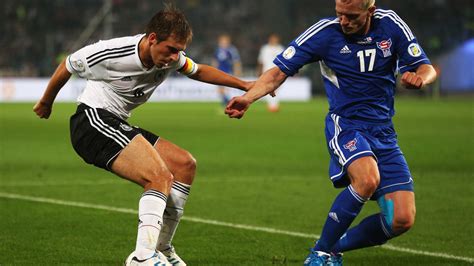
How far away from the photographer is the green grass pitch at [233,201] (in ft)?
24.9

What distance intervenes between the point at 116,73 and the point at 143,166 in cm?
78

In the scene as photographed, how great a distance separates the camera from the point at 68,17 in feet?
146

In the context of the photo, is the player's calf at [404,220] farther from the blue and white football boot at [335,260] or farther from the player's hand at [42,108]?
the player's hand at [42,108]

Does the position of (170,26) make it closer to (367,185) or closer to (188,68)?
(188,68)

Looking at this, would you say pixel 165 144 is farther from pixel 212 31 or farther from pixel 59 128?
pixel 212 31

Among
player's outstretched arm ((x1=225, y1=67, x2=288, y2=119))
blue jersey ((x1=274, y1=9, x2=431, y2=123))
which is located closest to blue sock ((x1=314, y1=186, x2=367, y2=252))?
blue jersey ((x1=274, y1=9, x2=431, y2=123))

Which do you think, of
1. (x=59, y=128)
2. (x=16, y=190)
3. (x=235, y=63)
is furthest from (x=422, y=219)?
(x=235, y=63)

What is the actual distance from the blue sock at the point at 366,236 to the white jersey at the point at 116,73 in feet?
5.94

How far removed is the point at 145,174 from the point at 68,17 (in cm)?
3946

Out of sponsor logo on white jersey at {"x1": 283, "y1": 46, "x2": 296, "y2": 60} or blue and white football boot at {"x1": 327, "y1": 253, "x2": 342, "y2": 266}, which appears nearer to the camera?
blue and white football boot at {"x1": 327, "y1": 253, "x2": 342, "y2": 266}

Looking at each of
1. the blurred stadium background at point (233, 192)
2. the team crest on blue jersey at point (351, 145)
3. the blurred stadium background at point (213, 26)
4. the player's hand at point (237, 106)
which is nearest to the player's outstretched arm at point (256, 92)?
the player's hand at point (237, 106)

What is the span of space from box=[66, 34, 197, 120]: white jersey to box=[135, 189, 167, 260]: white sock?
88 cm

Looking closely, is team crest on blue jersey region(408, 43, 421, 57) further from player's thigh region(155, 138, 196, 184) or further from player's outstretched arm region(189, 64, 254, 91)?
player's thigh region(155, 138, 196, 184)

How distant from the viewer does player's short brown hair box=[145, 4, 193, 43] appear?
6266 millimetres
